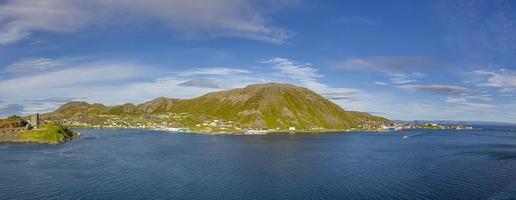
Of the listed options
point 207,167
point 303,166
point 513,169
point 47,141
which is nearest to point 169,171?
point 207,167

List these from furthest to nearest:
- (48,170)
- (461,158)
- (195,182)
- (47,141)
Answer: (47,141) → (461,158) → (48,170) → (195,182)

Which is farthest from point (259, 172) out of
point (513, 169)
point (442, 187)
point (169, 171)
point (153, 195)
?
point (513, 169)

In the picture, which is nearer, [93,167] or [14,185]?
[14,185]

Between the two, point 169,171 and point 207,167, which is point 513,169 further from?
point 169,171

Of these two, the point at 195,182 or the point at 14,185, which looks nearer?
the point at 14,185

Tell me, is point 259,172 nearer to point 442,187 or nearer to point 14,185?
point 442,187

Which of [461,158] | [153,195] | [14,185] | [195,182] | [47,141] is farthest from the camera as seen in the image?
[47,141]

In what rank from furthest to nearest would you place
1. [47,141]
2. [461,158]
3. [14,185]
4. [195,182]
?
[47,141] < [461,158] < [195,182] < [14,185]

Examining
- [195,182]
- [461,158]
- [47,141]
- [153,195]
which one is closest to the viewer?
[153,195]
